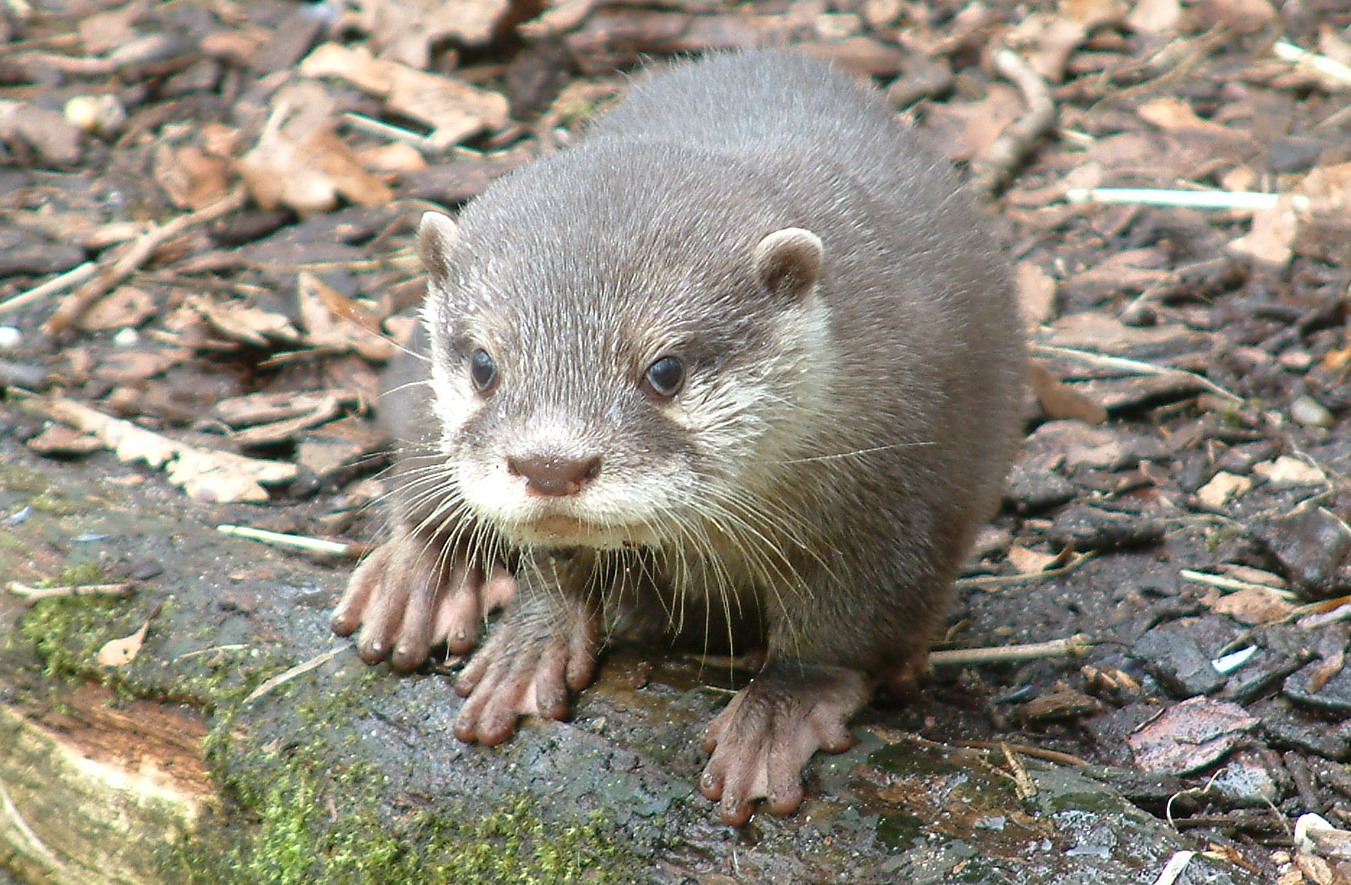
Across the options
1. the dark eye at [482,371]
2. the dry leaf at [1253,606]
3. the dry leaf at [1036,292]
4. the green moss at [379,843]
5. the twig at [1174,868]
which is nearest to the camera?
the twig at [1174,868]

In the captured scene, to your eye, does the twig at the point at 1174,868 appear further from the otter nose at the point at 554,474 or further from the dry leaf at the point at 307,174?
the dry leaf at the point at 307,174

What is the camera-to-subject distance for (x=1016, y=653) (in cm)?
414

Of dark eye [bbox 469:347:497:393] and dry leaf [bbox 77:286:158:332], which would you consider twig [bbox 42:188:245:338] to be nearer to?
dry leaf [bbox 77:286:158:332]

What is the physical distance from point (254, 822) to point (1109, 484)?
3.08m

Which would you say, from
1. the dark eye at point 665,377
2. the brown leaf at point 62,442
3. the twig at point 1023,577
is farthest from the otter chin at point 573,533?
the brown leaf at point 62,442

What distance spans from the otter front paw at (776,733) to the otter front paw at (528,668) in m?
0.37

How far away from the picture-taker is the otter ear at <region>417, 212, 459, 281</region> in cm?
345

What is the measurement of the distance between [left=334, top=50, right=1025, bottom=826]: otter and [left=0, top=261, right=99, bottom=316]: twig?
2348mm

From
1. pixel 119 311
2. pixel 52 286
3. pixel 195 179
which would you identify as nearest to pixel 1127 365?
pixel 119 311

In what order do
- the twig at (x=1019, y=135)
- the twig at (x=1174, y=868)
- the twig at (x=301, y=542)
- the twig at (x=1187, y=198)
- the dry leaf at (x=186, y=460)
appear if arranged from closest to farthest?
the twig at (x=1174, y=868)
the twig at (x=301, y=542)
the dry leaf at (x=186, y=460)
the twig at (x=1187, y=198)
the twig at (x=1019, y=135)

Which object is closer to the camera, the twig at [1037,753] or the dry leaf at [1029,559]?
the twig at [1037,753]

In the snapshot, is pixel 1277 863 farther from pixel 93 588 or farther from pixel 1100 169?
pixel 1100 169

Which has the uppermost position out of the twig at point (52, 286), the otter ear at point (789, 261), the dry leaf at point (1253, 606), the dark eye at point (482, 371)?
the otter ear at point (789, 261)

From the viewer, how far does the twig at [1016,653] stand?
13.5 feet
